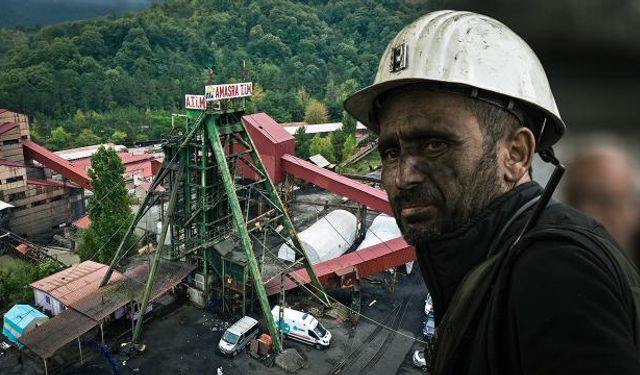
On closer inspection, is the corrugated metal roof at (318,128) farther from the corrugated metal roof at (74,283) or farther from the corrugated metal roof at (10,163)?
the corrugated metal roof at (74,283)

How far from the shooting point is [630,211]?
1.24m

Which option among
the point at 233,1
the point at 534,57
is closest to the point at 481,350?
the point at 534,57

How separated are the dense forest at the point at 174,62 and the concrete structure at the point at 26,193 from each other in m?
20.2

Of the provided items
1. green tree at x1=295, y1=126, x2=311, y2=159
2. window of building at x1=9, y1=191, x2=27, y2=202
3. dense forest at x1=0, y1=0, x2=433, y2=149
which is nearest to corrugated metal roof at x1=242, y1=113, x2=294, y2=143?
green tree at x1=295, y1=126, x2=311, y2=159

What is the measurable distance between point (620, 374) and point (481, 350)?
374 millimetres

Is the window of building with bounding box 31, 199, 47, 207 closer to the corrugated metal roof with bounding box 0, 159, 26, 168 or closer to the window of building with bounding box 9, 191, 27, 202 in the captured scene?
the window of building with bounding box 9, 191, 27, 202

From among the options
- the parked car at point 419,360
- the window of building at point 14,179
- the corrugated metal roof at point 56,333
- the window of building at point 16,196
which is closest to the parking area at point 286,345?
the parked car at point 419,360

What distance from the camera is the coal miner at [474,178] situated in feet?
3.91

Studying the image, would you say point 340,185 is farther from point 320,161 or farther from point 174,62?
point 174,62

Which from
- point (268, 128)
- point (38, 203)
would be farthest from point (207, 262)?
point (38, 203)

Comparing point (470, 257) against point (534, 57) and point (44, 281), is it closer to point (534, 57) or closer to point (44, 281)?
point (534, 57)

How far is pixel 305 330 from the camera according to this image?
53.9ft

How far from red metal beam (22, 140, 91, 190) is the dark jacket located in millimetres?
31908

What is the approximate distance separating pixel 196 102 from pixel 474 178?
1693 cm
